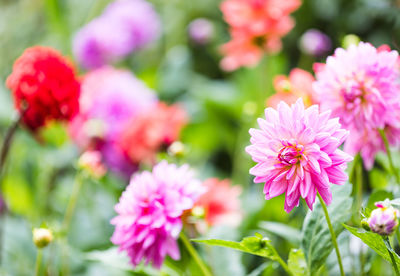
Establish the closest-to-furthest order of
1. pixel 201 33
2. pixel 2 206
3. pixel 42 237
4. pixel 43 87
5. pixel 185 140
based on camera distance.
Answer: pixel 42 237 < pixel 43 87 < pixel 2 206 < pixel 185 140 < pixel 201 33

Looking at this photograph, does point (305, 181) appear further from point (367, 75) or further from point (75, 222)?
point (75, 222)

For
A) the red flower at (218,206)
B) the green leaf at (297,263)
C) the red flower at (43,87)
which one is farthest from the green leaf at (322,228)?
the red flower at (43,87)

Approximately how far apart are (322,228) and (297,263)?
0.04 meters

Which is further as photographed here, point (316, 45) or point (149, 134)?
point (316, 45)

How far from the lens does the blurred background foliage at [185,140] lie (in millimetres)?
584

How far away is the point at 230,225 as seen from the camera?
58 cm

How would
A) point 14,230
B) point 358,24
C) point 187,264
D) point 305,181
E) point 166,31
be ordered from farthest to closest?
point 166,31 < point 358,24 < point 14,230 < point 187,264 < point 305,181

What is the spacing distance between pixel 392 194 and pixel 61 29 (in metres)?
0.98

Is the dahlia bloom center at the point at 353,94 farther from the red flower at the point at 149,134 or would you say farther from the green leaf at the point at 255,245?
the red flower at the point at 149,134

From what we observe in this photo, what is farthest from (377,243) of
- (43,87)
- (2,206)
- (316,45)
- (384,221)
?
(2,206)

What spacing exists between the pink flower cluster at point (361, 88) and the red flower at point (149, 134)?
1.16ft

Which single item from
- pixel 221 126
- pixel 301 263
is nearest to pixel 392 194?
pixel 301 263

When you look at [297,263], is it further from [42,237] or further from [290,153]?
[42,237]

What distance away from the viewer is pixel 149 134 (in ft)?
2.37
